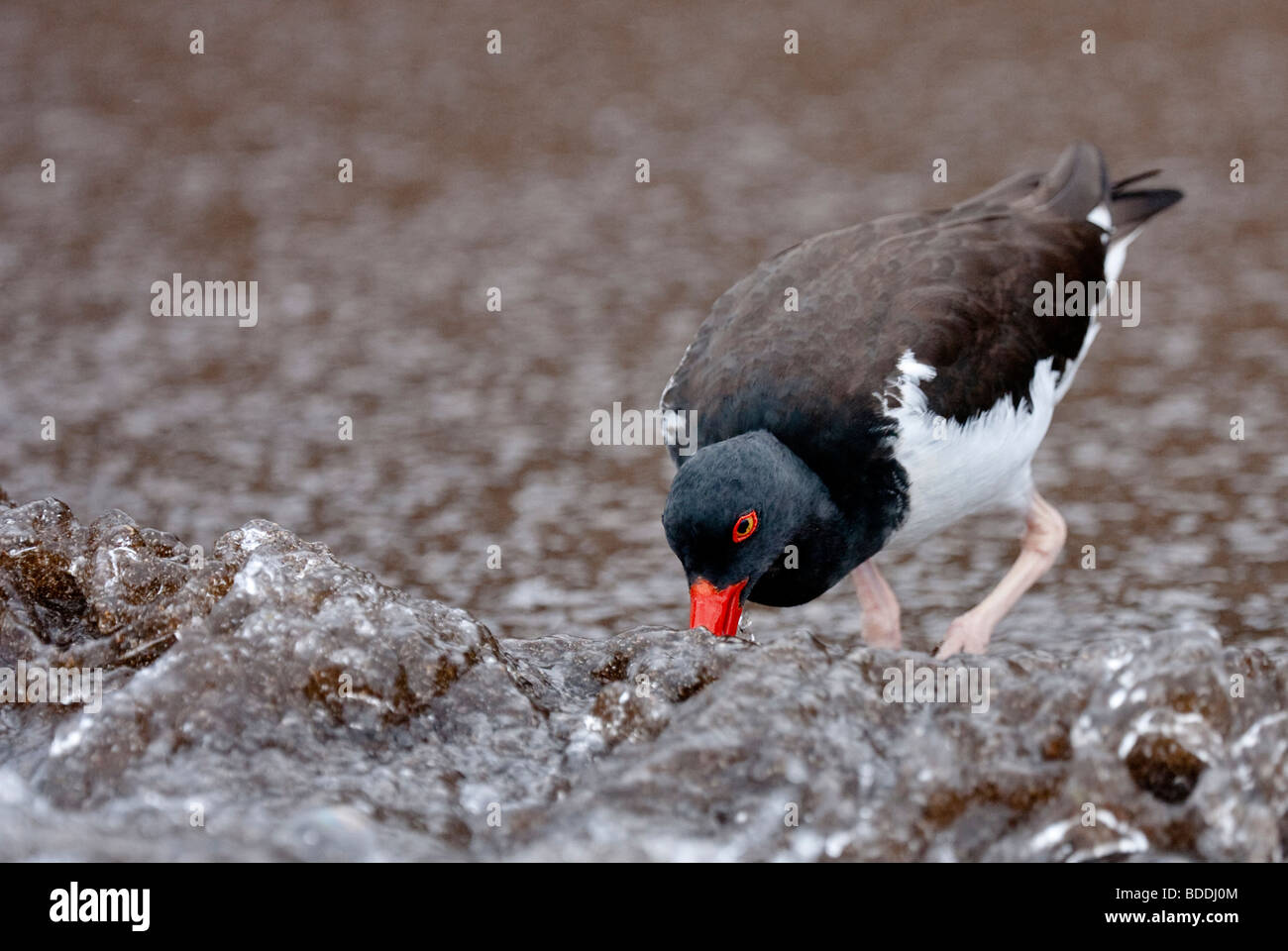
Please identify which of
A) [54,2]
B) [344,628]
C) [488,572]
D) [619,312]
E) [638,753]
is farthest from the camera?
[54,2]

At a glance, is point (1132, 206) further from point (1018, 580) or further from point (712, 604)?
point (712, 604)

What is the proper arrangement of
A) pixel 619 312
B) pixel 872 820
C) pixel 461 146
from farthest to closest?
pixel 461 146 < pixel 619 312 < pixel 872 820

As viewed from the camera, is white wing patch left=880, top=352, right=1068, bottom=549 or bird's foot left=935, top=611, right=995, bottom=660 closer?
white wing patch left=880, top=352, right=1068, bottom=549

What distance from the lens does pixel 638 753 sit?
2777 millimetres

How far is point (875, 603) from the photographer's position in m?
4.27

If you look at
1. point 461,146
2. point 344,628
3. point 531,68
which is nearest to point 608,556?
point 344,628

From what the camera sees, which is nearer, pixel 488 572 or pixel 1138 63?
pixel 488 572

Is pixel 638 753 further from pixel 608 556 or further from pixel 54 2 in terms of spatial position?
pixel 54 2

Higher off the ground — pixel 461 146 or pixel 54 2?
pixel 54 2

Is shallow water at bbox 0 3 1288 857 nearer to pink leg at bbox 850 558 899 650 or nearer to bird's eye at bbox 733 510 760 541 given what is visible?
pink leg at bbox 850 558 899 650

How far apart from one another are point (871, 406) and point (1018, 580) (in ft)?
2.80

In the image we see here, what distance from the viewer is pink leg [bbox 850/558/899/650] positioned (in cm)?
418

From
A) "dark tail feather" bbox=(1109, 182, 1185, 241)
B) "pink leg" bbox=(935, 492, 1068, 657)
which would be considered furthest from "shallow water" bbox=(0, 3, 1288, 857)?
"dark tail feather" bbox=(1109, 182, 1185, 241)

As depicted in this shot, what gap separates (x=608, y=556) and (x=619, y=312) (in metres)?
1.69
